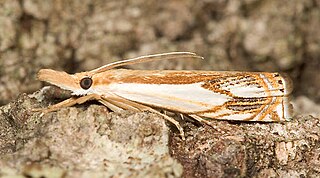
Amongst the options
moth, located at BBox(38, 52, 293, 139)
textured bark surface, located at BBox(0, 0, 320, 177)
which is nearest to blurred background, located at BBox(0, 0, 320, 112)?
textured bark surface, located at BBox(0, 0, 320, 177)

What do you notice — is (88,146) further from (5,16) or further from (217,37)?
(217,37)

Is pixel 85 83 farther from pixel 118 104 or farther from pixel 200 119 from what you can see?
pixel 200 119

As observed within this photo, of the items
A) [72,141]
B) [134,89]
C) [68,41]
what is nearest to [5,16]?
[68,41]

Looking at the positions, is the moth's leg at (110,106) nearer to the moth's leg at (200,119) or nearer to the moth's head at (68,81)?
the moth's head at (68,81)

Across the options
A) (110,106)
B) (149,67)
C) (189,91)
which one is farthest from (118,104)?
(149,67)

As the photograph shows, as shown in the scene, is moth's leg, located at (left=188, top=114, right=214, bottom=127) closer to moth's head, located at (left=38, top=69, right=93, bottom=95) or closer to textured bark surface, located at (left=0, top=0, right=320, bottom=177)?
textured bark surface, located at (left=0, top=0, right=320, bottom=177)
